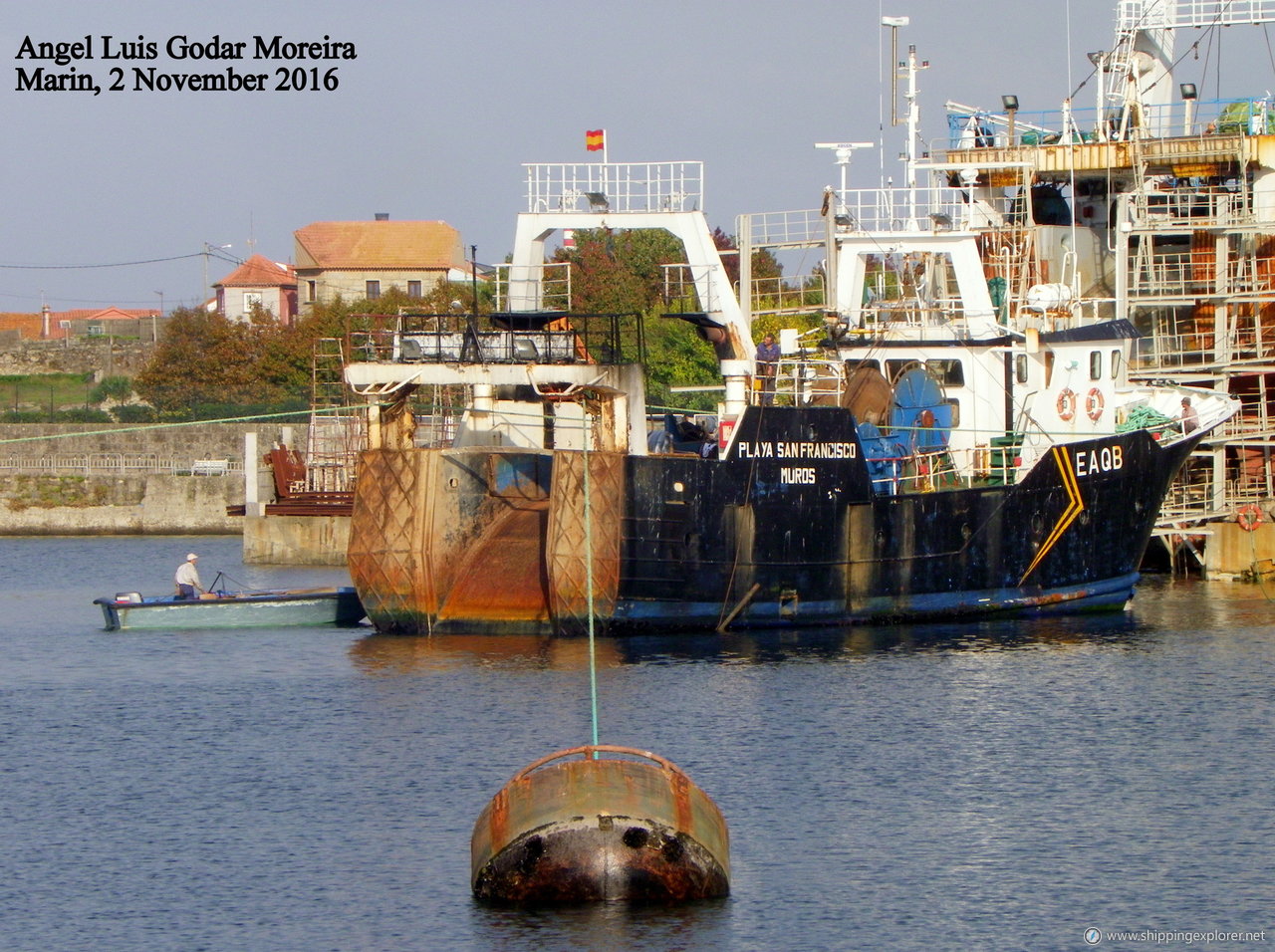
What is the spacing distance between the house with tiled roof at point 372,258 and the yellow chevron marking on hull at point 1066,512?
67.2 m

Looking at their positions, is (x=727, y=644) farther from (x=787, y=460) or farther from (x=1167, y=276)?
(x=1167, y=276)

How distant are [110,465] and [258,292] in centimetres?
4327

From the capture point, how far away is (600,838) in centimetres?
1585

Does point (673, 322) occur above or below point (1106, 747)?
above

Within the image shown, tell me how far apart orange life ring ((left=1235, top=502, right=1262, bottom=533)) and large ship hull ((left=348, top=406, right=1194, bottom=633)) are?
8076 millimetres

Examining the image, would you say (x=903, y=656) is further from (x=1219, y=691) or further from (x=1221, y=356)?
(x=1221, y=356)

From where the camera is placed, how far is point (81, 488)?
61625 mm

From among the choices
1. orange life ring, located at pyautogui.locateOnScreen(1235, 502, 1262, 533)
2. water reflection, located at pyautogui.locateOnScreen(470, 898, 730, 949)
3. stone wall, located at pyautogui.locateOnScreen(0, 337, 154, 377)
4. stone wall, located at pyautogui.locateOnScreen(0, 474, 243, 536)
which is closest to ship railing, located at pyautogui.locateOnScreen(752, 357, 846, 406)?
orange life ring, located at pyautogui.locateOnScreen(1235, 502, 1262, 533)

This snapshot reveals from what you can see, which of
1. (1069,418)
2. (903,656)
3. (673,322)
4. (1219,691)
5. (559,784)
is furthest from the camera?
(673,322)

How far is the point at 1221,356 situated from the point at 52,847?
3072cm

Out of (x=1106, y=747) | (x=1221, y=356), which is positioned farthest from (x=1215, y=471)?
(x=1106, y=747)

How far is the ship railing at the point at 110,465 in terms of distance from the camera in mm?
62281

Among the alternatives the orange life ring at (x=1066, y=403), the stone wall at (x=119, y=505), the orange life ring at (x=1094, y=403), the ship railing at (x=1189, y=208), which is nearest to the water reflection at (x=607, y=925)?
the orange life ring at (x=1066, y=403)

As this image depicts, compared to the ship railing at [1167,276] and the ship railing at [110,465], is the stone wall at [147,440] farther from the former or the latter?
the ship railing at [1167,276]
